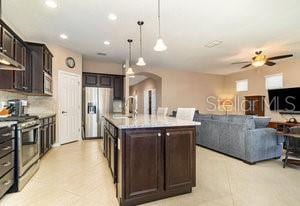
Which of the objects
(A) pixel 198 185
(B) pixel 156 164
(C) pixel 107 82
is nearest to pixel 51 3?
(B) pixel 156 164

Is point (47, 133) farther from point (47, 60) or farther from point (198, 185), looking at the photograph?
point (198, 185)

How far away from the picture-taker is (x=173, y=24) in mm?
3746

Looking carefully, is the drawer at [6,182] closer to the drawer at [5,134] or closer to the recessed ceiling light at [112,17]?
the drawer at [5,134]

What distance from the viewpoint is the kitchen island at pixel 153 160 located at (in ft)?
6.72

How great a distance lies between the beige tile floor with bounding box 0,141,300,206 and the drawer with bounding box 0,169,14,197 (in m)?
0.13

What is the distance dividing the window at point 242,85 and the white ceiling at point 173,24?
8.77 feet

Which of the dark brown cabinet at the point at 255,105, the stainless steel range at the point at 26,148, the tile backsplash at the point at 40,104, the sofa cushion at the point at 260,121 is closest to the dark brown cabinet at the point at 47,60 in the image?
the tile backsplash at the point at 40,104

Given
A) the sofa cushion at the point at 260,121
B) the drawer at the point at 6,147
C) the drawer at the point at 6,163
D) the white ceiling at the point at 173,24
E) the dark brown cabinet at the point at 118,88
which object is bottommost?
the drawer at the point at 6,163

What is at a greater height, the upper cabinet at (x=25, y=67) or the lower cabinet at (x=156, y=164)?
the upper cabinet at (x=25, y=67)

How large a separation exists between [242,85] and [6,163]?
880 centimetres

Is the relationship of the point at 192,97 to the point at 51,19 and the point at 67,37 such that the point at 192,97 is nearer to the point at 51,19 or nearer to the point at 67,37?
the point at 67,37

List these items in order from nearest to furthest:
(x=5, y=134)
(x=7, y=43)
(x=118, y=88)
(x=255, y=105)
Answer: (x=5, y=134), (x=7, y=43), (x=118, y=88), (x=255, y=105)

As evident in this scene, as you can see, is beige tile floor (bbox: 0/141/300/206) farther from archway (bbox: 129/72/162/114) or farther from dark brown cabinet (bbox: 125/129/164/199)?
archway (bbox: 129/72/162/114)

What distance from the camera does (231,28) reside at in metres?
3.90
